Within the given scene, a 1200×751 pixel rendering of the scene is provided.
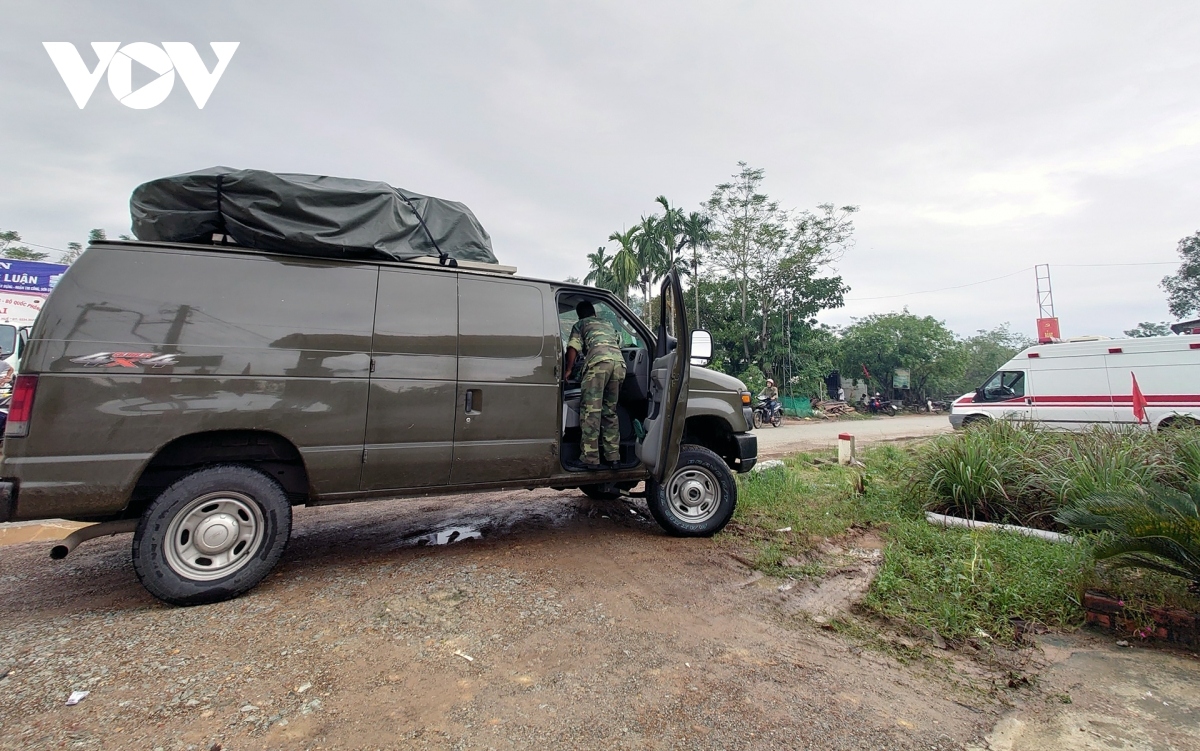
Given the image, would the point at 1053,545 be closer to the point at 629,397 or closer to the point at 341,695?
the point at 629,397

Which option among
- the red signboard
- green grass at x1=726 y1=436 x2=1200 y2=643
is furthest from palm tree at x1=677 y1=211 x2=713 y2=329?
green grass at x1=726 y1=436 x2=1200 y2=643

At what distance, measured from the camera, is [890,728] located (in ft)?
6.64

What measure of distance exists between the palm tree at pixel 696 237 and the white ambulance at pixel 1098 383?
14643 millimetres

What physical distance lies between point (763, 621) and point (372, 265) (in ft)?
10.7

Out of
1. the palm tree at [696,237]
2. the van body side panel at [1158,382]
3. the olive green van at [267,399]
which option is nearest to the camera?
the olive green van at [267,399]

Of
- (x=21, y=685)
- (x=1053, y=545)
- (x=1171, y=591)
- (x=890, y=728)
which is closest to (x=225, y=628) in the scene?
(x=21, y=685)

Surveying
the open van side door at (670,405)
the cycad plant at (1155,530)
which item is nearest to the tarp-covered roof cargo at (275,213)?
the open van side door at (670,405)

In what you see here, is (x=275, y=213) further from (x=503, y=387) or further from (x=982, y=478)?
(x=982, y=478)

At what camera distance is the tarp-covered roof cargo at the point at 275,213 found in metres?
3.18

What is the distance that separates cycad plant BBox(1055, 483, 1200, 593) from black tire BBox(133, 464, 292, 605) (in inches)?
184

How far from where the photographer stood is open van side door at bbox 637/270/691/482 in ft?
13.0

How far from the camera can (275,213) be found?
3248mm

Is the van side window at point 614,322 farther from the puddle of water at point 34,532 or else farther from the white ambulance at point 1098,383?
the white ambulance at point 1098,383

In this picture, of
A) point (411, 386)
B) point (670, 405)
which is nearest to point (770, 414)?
point (670, 405)
